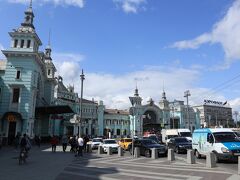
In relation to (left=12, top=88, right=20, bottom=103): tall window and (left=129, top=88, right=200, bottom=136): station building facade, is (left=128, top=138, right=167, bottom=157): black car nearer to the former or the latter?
(left=12, top=88, right=20, bottom=103): tall window

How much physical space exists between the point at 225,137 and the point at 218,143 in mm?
1239

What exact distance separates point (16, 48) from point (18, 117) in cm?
1088

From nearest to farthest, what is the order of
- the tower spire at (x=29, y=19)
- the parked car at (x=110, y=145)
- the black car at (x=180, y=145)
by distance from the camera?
the black car at (x=180, y=145) < the parked car at (x=110, y=145) < the tower spire at (x=29, y=19)

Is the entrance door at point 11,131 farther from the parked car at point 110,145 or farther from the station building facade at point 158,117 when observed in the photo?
the station building facade at point 158,117

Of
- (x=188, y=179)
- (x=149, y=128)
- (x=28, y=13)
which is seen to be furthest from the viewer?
(x=149, y=128)

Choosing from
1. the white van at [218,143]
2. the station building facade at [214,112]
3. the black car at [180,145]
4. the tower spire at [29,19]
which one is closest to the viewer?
the white van at [218,143]

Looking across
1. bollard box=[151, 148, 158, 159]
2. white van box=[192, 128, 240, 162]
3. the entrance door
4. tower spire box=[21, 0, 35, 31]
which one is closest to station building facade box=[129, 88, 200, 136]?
tower spire box=[21, 0, 35, 31]

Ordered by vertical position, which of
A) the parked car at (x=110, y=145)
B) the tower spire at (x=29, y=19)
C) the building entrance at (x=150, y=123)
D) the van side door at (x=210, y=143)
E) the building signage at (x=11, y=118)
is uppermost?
the tower spire at (x=29, y=19)

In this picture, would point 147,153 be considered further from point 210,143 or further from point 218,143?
point 218,143

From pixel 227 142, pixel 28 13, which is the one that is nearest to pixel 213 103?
pixel 28 13

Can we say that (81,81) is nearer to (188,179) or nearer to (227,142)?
(227,142)

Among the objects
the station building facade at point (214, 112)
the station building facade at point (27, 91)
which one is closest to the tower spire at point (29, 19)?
the station building facade at point (27, 91)

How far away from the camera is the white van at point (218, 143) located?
17000 millimetres

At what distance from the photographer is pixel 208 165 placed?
1530 cm
